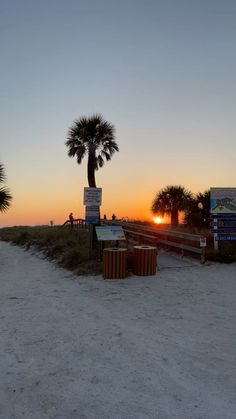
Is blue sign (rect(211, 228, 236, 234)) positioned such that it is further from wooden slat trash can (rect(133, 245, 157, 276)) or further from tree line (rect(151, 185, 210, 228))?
tree line (rect(151, 185, 210, 228))

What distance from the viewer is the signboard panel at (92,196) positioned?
1491 centimetres

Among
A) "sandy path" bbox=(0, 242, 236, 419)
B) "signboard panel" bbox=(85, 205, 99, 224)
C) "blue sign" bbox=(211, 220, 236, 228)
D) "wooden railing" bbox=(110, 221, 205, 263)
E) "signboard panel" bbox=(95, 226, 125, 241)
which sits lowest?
"sandy path" bbox=(0, 242, 236, 419)

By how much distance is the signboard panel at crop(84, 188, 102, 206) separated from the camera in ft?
48.9

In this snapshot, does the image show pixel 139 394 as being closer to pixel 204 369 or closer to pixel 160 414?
pixel 160 414

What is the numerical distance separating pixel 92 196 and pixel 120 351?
9358 mm

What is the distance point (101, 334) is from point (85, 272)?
590 cm

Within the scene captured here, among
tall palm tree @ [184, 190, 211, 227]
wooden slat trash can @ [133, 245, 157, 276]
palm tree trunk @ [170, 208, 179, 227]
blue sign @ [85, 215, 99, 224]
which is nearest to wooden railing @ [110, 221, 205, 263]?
blue sign @ [85, 215, 99, 224]

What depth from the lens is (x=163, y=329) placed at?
23.7ft

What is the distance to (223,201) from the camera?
15328 mm

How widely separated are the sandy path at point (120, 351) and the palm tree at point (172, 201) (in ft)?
64.0

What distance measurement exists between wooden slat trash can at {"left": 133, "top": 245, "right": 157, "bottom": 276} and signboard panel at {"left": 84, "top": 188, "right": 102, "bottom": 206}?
11.2ft

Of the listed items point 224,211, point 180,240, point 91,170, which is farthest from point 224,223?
point 91,170

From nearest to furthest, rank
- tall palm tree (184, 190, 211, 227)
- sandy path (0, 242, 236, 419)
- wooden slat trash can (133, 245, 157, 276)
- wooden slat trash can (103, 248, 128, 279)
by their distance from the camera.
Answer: sandy path (0, 242, 236, 419) → wooden slat trash can (103, 248, 128, 279) → wooden slat trash can (133, 245, 157, 276) → tall palm tree (184, 190, 211, 227)

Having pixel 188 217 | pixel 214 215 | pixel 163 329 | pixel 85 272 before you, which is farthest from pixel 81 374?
pixel 188 217
